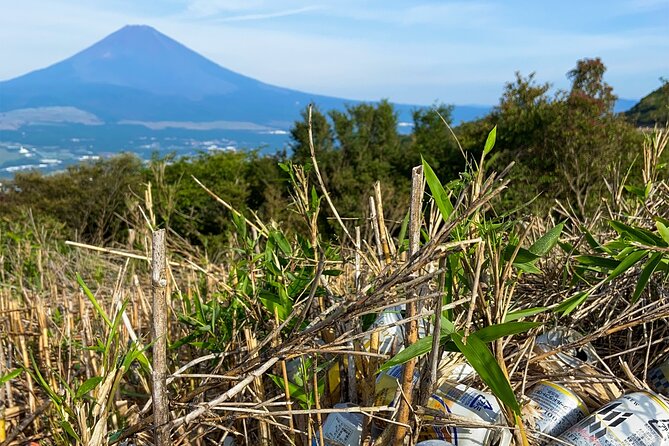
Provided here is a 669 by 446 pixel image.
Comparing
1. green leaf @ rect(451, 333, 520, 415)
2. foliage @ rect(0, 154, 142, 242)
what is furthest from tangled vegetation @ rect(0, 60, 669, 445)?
foliage @ rect(0, 154, 142, 242)

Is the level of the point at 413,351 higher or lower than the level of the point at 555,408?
higher

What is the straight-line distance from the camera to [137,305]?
2.09 metres

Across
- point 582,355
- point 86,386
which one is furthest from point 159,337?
point 582,355

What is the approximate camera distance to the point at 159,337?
0.91 metres

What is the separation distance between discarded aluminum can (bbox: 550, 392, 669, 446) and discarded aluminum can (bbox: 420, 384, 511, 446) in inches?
6.9

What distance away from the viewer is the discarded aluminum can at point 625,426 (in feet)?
4.03

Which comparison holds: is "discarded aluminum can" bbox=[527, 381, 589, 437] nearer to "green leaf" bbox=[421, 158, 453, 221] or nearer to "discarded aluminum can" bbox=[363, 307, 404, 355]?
"discarded aluminum can" bbox=[363, 307, 404, 355]

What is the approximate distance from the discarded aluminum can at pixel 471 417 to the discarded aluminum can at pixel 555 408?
0.18 m

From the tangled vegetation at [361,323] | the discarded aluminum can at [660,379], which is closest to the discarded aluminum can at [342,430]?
the tangled vegetation at [361,323]

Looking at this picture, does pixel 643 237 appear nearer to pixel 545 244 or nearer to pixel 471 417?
pixel 545 244

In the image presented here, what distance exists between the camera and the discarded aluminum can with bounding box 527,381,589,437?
51.6 inches

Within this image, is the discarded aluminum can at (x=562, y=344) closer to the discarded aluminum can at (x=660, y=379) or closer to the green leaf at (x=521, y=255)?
the discarded aluminum can at (x=660, y=379)

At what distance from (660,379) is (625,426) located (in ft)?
1.09

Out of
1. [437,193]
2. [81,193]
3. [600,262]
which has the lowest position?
[81,193]
